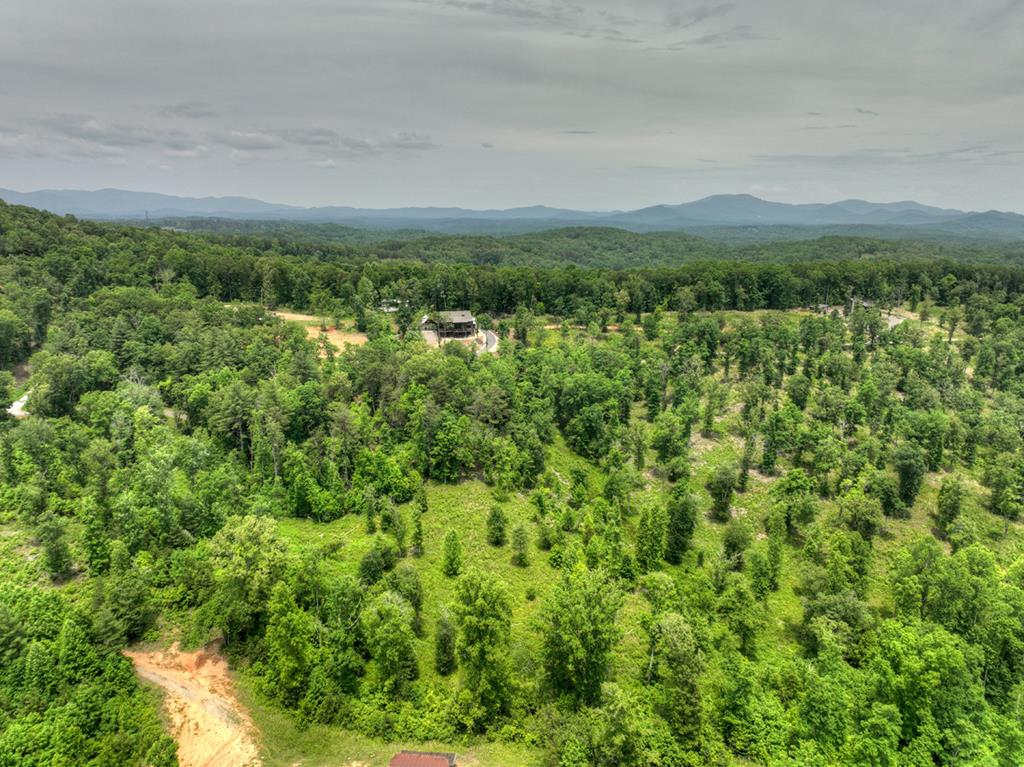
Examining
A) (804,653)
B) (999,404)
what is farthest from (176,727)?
(999,404)

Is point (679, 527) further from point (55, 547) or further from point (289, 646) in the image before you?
point (55, 547)

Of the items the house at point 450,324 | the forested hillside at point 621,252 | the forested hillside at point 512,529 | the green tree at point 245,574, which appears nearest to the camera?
the forested hillside at point 512,529

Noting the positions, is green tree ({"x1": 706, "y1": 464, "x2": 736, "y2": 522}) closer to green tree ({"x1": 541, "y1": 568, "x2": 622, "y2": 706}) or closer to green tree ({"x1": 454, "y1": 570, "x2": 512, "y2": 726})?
green tree ({"x1": 541, "y1": 568, "x2": 622, "y2": 706})

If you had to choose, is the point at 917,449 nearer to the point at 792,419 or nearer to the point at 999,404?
the point at 792,419

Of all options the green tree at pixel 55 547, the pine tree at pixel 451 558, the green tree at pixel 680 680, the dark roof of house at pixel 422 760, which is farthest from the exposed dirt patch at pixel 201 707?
the green tree at pixel 680 680

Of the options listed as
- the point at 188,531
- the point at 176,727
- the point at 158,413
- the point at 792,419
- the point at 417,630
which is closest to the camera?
the point at 176,727

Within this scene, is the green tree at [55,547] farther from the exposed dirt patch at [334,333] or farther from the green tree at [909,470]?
the green tree at [909,470]

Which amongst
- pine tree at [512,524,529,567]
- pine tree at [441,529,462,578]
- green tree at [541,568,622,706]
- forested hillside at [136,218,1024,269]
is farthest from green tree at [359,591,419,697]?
forested hillside at [136,218,1024,269]

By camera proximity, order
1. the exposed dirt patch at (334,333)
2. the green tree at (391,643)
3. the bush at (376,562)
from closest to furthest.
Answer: the green tree at (391,643)
the bush at (376,562)
the exposed dirt patch at (334,333)
